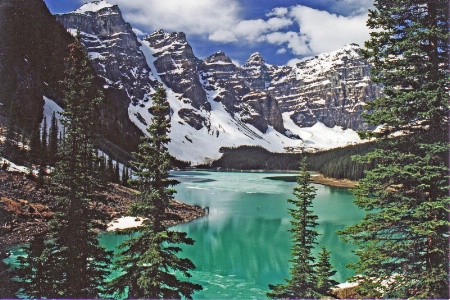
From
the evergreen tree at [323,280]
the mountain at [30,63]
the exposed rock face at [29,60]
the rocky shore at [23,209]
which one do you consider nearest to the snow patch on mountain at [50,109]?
the mountain at [30,63]

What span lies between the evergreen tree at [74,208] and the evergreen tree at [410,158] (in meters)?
11.6

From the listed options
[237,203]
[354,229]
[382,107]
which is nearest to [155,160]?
[354,229]

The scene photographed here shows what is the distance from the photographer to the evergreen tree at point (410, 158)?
981 centimetres

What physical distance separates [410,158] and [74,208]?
46.1 feet

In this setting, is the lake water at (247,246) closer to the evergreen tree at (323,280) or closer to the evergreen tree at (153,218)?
the evergreen tree at (323,280)

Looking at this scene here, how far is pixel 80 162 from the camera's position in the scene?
15977mm

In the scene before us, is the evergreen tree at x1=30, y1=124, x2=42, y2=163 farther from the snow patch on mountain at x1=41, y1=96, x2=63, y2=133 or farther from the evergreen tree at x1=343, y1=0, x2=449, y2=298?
the evergreen tree at x1=343, y1=0, x2=449, y2=298

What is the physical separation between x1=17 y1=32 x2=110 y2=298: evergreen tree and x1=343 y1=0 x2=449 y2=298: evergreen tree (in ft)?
37.9

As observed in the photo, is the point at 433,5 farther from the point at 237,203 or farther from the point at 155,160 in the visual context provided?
the point at 237,203

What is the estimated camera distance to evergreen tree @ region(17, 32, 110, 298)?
14953 mm

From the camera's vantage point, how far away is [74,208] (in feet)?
52.4

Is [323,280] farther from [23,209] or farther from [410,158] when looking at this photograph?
[23,209]

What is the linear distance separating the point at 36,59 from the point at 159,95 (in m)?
124

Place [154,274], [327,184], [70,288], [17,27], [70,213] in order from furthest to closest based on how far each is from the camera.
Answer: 1. [327,184]
2. [17,27]
3. [70,213]
4. [70,288]
5. [154,274]
